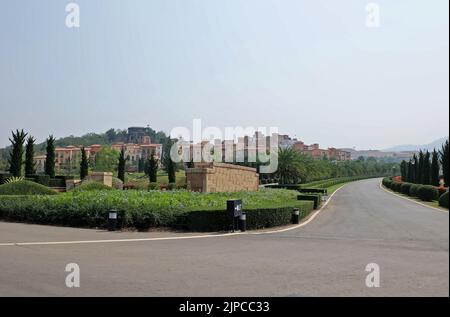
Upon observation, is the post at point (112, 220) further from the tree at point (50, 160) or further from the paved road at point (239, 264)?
the tree at point (50, 160)

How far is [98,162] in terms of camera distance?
92.6 m

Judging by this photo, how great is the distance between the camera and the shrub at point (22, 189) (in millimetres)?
25269

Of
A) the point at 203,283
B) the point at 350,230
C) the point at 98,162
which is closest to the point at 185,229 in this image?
the point at 350,230

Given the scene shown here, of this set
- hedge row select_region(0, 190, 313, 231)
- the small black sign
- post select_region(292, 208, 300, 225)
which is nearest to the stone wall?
hedge row select_region(0, 190, 313, 231)

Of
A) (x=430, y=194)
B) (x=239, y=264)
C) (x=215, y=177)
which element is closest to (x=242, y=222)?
(x=430, y=194)

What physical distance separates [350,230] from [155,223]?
6.77 meters

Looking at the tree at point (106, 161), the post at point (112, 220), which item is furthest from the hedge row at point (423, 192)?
the tree at point (106, 161)

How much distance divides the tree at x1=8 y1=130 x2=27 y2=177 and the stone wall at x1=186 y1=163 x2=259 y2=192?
22686 mm

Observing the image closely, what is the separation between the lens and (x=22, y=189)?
1023 inches

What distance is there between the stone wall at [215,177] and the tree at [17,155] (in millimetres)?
22686

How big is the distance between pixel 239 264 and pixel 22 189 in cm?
2115

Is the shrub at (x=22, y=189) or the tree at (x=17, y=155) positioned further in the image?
the tree at (x=17, y=155)
